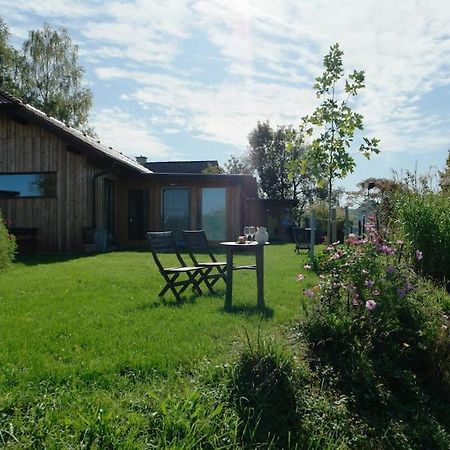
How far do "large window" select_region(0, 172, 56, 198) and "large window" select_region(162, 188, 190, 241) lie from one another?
416 cm

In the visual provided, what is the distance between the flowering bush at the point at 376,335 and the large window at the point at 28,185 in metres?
11.1

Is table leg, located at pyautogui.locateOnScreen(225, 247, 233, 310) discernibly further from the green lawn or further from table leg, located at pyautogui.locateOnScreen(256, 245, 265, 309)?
table leg, located at pyautogui.locateOnScreen(256, 245, 265, 309)

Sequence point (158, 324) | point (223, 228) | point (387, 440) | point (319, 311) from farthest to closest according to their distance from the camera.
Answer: point (223, 228) < point (158, 324) < point (319, 311) < point (387, 440)

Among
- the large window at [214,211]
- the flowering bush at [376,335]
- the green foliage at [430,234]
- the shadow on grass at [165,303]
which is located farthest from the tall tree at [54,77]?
the flowering bush at [376,335]

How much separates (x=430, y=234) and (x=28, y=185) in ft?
38.0

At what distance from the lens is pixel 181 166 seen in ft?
94.9

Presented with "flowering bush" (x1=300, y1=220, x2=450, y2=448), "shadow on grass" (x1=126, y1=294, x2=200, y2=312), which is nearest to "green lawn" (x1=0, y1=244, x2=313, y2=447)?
"shadow on grass" (x1=126, y1=294, x2=200, y2=312)

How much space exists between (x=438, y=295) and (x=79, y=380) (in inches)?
172

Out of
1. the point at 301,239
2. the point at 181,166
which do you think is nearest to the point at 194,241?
the point at 301,239

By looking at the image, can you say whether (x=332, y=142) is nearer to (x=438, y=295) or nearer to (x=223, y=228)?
(x=438, y=295)

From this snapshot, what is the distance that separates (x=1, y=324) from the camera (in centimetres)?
477

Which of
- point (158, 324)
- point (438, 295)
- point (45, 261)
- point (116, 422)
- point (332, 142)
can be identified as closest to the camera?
point (116, 422)

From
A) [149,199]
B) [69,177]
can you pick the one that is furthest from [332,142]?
[149,199]

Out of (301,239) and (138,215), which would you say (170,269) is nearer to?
(301,239)
